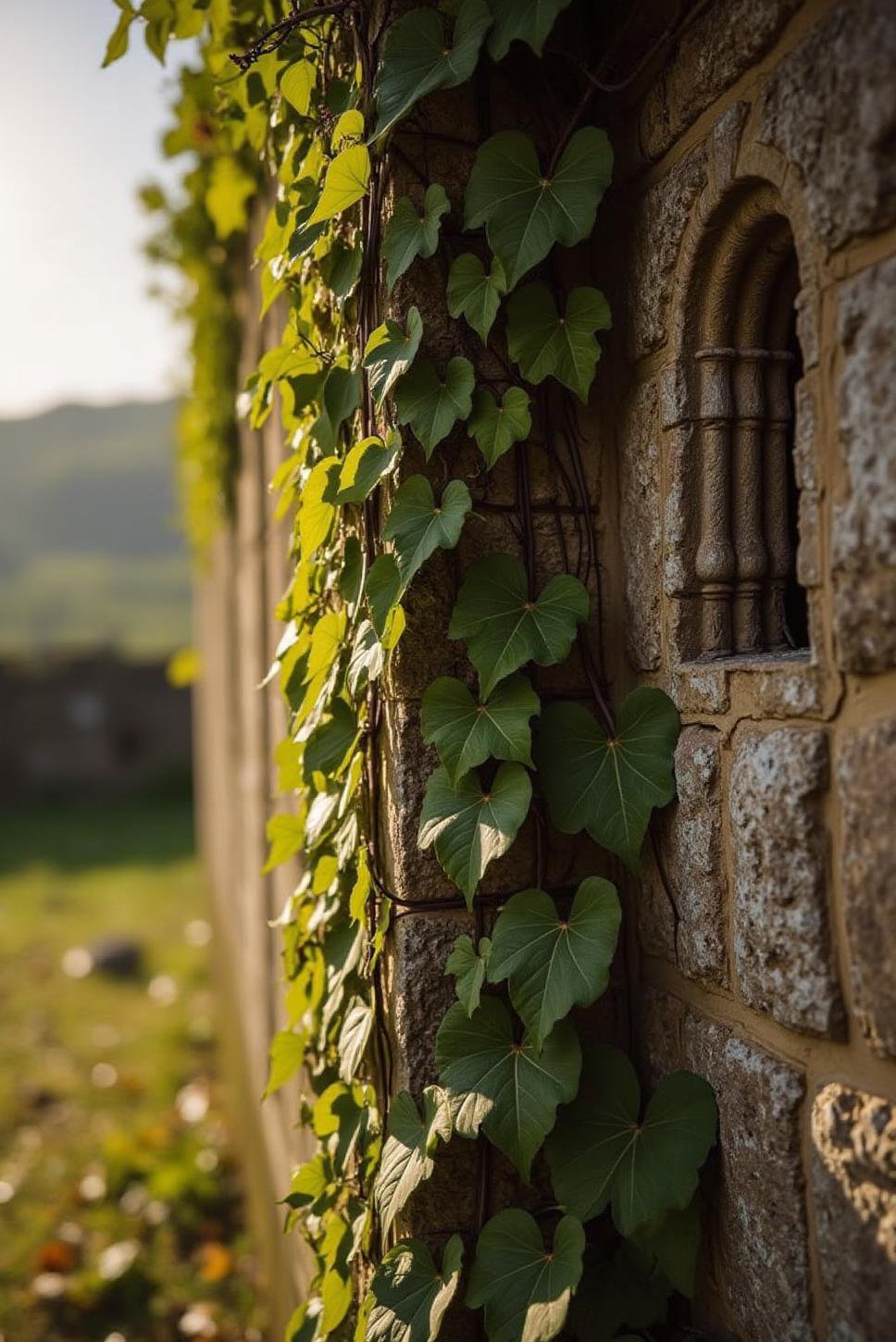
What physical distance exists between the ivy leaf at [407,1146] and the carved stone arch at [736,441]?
58cm

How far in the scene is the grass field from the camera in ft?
9.09

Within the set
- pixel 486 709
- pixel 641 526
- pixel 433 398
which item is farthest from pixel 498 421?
pixel 486 709

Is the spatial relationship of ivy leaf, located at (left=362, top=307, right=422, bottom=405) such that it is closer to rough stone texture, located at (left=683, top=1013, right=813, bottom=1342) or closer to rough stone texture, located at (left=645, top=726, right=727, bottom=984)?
rough stone texture, located at (left=645, top=726, right=727, bottom=984)

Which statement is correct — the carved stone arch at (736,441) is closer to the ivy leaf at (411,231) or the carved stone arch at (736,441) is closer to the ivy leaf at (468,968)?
the ivy leaf at (411,231)

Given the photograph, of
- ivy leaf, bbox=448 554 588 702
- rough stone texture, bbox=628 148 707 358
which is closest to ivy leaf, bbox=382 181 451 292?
rough stone texture, bbox=628 148 707 358

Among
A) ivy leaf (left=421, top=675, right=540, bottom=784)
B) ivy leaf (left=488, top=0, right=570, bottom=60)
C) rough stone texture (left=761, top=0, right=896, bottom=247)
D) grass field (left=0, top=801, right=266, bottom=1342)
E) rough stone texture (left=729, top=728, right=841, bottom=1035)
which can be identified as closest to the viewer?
rough stone texture (left=761, top=0, right=896, bottom=247)

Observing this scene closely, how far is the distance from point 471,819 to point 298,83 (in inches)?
37.4

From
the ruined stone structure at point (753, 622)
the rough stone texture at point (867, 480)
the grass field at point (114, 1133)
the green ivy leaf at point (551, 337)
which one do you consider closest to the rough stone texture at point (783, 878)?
the ruined stone structure at point (753, 622)

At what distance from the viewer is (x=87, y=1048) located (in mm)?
4449

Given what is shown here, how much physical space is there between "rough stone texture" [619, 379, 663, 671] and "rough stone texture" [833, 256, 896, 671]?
350 mm

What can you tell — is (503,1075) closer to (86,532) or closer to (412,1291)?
(412,1291)

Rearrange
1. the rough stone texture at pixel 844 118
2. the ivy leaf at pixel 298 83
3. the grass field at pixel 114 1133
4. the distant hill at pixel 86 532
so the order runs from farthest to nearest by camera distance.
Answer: the distant hill at pixel 86 532 < the grass field at pixel 114 1133 < the ivy leaf at pixel 298 83 < the rough stone texture at pixel 844 118

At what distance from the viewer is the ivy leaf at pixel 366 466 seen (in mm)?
1193

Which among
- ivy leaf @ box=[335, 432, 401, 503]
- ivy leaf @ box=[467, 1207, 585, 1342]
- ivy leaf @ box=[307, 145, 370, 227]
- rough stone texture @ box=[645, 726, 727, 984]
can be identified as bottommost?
ivy leaf @ box=[467, 1207, 585, 1342]
